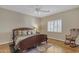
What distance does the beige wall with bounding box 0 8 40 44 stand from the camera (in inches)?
70.2

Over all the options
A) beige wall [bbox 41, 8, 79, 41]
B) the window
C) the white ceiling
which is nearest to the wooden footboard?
beige wall [bbox 41, 8, 79, 41]

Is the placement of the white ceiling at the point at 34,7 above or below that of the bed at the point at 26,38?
above

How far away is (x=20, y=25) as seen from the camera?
1.88 m

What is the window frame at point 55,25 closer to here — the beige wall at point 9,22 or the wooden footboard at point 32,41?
the wooden footboard at point 32,41

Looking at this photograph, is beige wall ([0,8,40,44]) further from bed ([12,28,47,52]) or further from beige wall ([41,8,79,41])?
beige wall ([41,8,79,41])

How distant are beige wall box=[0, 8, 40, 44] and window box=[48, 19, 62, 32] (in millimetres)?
480

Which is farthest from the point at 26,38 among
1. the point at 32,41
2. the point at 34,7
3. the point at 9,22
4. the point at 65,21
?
the point at 65,21

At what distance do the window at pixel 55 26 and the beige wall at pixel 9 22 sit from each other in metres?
0.48

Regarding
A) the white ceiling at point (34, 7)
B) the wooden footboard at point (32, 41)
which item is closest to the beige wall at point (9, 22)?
A: the white ceiling at point (34, 7)

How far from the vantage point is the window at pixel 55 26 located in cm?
196
